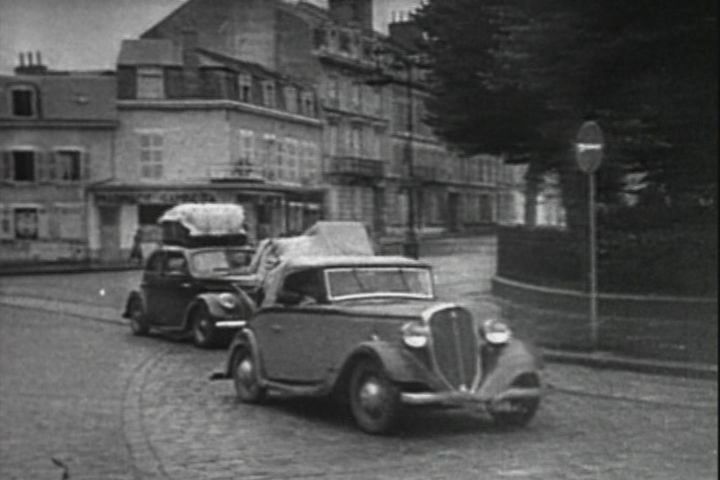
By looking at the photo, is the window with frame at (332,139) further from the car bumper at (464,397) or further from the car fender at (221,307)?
the car fender at (221,307)

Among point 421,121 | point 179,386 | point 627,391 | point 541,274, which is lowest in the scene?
point 179,386

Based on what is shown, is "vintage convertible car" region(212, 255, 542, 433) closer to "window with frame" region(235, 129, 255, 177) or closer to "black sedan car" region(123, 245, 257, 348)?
"window with frame" region(235, 129, 255, 177)

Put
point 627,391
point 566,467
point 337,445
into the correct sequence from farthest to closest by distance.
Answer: point 337,445
point 627,391
point 566,467

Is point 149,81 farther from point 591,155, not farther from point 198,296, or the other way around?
point 198,296

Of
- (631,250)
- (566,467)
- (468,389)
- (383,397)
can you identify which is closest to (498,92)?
(631,250)

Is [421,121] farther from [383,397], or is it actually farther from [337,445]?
[383,397]

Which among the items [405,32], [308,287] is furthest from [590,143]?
[308,287]
